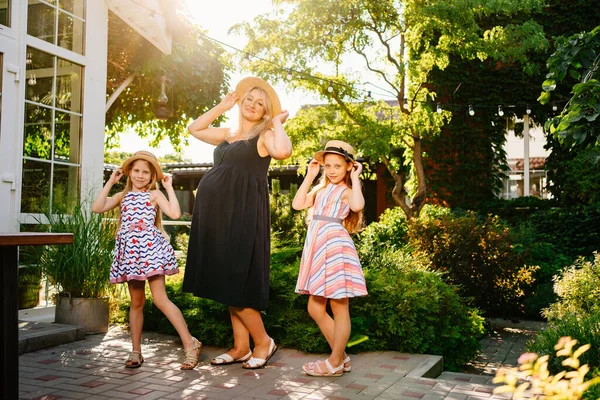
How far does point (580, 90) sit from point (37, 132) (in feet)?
16.3

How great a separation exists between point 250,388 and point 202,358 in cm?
97

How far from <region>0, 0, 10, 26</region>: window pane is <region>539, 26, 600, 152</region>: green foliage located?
4.81m

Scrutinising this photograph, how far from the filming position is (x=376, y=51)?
38.5ft

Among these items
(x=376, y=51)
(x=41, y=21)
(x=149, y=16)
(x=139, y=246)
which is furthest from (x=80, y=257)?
(x=376, y=51)

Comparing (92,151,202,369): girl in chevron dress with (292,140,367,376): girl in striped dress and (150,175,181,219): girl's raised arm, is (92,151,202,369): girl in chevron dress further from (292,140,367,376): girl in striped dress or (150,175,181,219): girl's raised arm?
(292,140,367,376): girl in striped dress

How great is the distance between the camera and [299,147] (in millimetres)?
11758

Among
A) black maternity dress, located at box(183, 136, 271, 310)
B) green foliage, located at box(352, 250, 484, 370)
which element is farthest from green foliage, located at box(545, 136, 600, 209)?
black maternity dress, located at box(183, 136, 271, 310)

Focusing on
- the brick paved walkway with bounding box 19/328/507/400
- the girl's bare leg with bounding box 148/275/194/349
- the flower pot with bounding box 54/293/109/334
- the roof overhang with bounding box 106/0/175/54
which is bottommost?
the brick paved walkway with bounding box 19/328/507/400

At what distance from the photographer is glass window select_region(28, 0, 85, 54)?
21.0 ft

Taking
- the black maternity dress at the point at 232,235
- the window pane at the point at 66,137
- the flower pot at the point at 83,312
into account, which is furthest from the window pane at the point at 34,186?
the black maternity dress at the point at 232,235

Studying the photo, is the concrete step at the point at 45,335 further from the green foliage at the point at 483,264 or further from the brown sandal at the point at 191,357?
the green foliage at the point at 483,264

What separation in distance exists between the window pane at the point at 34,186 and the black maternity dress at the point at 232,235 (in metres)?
2.38

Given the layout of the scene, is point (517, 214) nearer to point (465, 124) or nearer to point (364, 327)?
point (465, 124)

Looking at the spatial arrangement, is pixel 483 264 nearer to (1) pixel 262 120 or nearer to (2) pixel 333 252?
(2) pixel 333 252
